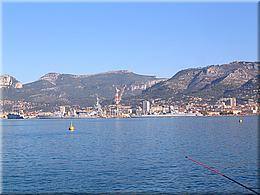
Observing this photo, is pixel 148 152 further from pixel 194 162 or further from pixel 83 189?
pixel 83 189

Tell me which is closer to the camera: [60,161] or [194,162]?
[194,162]

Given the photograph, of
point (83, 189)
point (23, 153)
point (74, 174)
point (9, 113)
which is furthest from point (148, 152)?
point (9, 113)

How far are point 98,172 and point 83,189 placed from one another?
5.29 metres

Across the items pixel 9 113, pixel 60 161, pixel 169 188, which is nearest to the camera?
pixel 169 188

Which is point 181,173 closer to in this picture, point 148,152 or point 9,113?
point 148,152

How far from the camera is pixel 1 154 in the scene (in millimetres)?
40094

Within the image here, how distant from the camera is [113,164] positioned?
31547 mm

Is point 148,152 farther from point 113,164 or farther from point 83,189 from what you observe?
point 83,189

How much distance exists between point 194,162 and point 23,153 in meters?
15.9

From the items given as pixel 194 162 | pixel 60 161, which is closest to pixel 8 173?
pixel 60 161

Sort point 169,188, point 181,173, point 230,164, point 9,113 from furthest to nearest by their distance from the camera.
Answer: point 9,113 < point 230,164 < point 181,173 < point 169,188

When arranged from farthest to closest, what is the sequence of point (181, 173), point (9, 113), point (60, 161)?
point (9, 113), point (60, 161), point (181, 173)

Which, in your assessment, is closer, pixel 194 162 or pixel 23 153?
pixel 194 162

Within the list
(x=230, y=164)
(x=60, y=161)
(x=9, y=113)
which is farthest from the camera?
(x=9, y=113)
